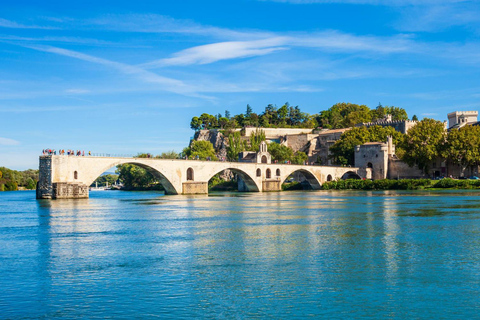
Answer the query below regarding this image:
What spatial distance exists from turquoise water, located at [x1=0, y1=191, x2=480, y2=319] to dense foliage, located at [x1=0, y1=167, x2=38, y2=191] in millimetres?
62579

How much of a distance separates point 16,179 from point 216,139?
137ft

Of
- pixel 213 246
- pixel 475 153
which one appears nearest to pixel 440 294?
pixel 213 246

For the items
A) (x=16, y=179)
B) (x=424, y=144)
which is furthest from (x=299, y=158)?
(x=16, y=179)

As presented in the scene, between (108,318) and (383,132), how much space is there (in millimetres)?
83981

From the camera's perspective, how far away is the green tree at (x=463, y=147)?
69.1 m

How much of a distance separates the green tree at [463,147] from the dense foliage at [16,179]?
63384mm

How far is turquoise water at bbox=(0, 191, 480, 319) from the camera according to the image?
36.6 ft

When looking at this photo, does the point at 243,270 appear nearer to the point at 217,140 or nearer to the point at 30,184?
the point at 30,184

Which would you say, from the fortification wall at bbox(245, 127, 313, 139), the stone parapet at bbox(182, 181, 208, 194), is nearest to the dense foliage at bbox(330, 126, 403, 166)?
the fortification wall at bbox(245, 127, 313, 139)

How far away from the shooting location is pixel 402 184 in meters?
71.2

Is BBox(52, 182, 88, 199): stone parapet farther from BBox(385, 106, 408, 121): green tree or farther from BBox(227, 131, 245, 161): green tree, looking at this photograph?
BBox(385, 106, 408, 121): green tree

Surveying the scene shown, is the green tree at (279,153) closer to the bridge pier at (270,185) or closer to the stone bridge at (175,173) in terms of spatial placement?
the stone bridge at (175,173)

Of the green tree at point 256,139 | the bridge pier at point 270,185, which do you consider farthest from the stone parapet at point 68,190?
the green tree at point 256,139

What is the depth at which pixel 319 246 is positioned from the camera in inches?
739
